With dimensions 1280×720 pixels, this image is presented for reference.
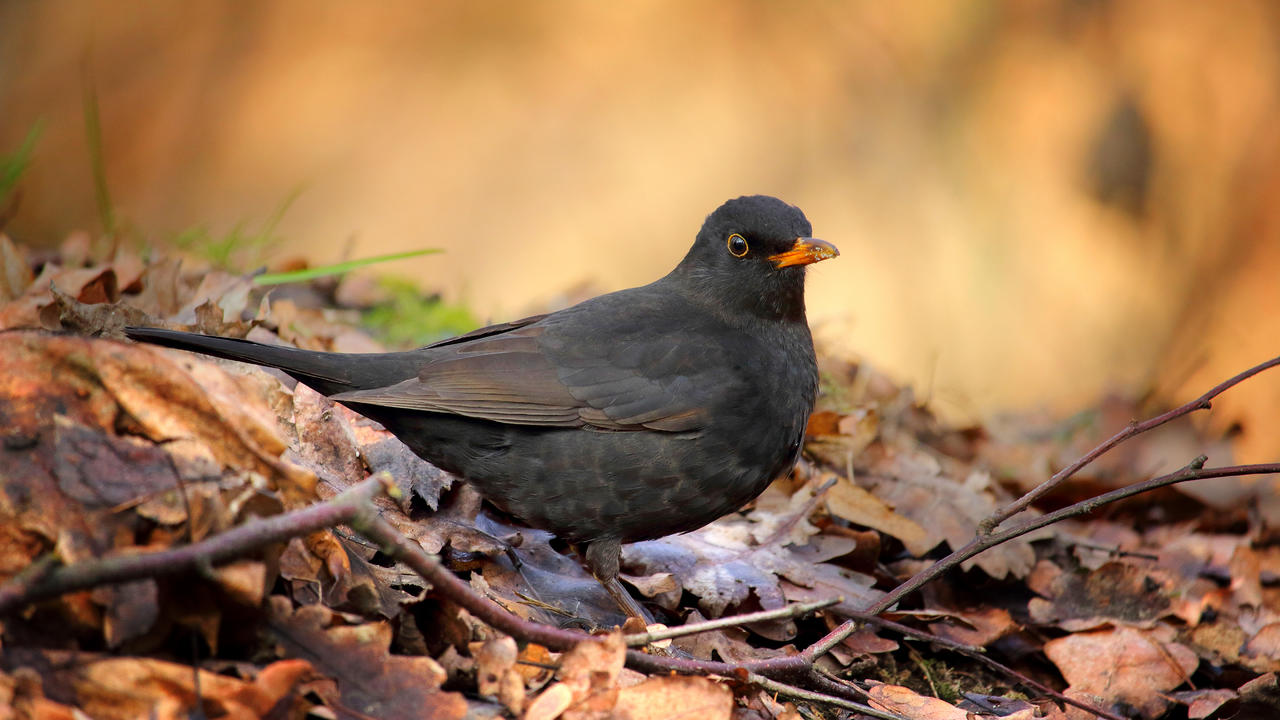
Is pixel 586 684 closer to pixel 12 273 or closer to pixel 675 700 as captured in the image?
pixel 675 700

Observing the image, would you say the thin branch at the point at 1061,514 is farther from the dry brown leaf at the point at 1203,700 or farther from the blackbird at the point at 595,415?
the dry brown leaf at the point at 1203,700

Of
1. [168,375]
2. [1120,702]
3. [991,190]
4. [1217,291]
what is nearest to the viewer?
[168,375]

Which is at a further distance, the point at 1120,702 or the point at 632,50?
the point at 632,50

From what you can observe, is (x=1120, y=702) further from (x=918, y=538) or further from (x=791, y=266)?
(x=791, y=266)

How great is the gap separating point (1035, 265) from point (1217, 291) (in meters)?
1.44

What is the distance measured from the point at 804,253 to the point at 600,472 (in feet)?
Answer: 3.66

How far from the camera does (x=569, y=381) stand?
3.31 metres

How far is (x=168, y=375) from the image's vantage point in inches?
76.4

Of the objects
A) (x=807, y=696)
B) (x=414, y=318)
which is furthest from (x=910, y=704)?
(x=414, y=318)

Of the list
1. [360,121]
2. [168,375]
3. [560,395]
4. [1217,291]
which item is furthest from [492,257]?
[168,375]

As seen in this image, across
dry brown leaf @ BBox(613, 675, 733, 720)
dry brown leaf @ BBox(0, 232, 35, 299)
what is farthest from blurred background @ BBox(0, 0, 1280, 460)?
dry brown leaf @ BBox(613, 675, 733, 720)

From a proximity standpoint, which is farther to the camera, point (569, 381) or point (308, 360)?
point (569, 381)

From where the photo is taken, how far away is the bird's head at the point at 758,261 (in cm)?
366

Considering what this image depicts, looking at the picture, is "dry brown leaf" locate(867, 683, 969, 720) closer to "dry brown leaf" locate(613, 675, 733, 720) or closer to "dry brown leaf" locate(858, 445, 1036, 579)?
"dry brown leaf" locate(613, 675, 733, 720)
